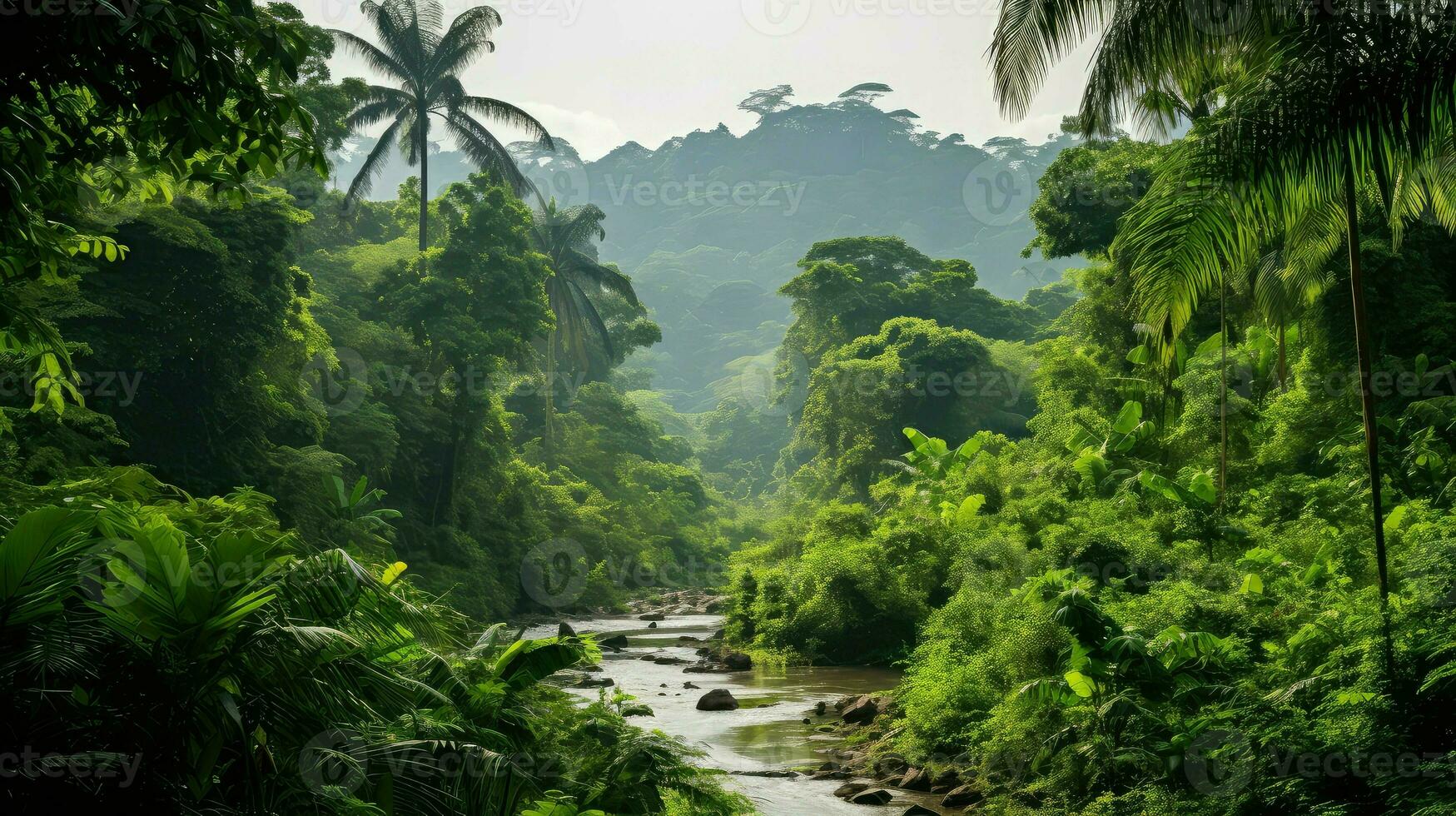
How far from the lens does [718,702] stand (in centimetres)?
1570

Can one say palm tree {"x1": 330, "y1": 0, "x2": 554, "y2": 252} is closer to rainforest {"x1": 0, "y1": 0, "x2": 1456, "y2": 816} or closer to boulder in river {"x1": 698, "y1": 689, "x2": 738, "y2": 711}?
rainforest {"x1": 0, "y1": 0, "x2": 1456, "y2": 816}

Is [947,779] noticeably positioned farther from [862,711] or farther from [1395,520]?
[1395,520]

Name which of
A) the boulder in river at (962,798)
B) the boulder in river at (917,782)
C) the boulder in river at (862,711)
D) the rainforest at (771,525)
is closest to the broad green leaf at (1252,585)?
the rainforest at (771,525)

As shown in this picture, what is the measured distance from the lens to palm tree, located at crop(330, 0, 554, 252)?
3170 cm

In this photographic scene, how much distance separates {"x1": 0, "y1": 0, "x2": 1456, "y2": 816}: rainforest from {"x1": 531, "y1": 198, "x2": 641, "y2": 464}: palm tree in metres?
7.03

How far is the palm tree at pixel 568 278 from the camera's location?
42.9m

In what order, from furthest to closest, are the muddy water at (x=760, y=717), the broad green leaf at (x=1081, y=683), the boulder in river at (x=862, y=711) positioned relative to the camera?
the boulder in river at (x=862, y=711), the muddy water at (x=760, y=717), the broad green leaf at (x=1081, y=683)

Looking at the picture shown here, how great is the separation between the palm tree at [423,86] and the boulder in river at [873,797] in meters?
25.5

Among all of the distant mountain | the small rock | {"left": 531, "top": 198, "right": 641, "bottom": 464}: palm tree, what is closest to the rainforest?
the small rock

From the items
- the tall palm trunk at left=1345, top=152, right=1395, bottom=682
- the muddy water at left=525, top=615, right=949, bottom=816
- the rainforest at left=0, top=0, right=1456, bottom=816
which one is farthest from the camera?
the muddy water at left=525, top=615, right=949, bottom=816

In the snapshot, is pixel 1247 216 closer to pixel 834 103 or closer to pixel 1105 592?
pixel 1105 592

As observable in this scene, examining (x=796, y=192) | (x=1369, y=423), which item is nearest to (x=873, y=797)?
(x=1369, y=423)

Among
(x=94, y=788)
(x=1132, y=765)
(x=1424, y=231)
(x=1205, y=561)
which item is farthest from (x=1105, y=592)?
(x=94, y=788)

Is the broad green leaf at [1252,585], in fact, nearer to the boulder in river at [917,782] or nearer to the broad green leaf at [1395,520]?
the broad green leaf at [1395,520]
